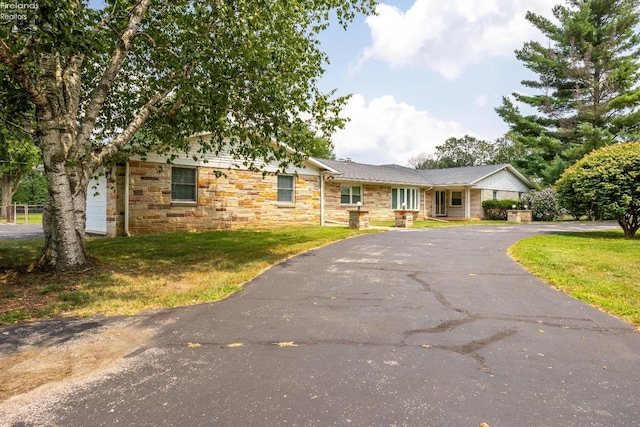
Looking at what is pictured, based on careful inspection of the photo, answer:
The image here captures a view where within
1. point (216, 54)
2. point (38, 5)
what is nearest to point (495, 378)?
point (38, 5)

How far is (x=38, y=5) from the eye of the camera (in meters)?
4.92

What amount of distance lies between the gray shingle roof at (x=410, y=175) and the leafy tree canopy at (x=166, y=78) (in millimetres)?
12278

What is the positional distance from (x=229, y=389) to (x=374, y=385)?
113cm

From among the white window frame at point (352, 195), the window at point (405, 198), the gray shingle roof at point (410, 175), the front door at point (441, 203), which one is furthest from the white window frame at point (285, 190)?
the front door at point (441, 203)

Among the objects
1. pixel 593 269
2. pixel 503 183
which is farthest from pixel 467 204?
pixel 593 269

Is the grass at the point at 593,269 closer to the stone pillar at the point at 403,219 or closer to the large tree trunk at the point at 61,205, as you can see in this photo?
the stone pillar at the point at 403,219

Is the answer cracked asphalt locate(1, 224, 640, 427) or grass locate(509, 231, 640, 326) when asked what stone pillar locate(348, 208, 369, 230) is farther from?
cracked asphalt locate(1, 224, 640, 427)

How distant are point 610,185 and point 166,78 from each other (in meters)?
13.9

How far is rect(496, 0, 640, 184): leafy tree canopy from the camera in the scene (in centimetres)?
2786

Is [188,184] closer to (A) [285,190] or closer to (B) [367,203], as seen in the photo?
(A) [285,190]

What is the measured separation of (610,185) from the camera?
1227 cm

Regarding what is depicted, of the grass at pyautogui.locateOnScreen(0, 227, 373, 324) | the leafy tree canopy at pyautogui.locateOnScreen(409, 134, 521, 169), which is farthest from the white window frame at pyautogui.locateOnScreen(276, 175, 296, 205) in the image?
the leafy tree canopy at pyautogui.locateOnScreen(409, 134, 521, 169)

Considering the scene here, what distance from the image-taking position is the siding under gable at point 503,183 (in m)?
27.8

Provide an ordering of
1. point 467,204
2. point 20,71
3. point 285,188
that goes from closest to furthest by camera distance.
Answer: point 20,71, point 285,188, point 467,204
